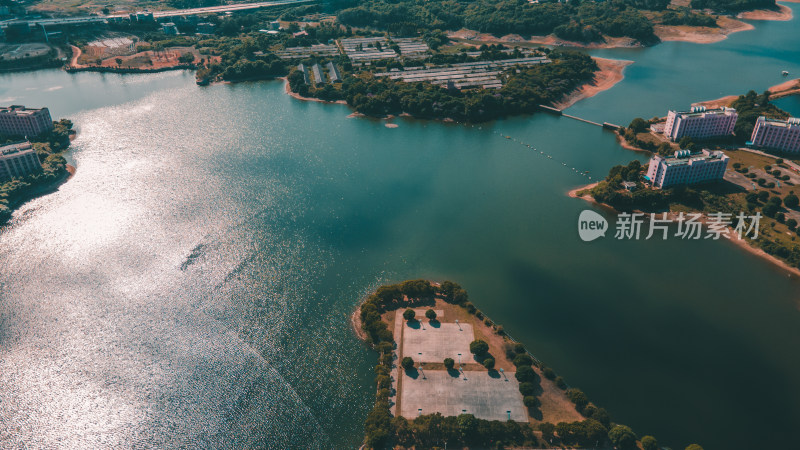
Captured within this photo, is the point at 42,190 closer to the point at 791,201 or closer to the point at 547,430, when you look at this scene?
the point at 547,430

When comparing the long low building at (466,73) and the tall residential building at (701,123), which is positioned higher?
the long low building at (466,73)

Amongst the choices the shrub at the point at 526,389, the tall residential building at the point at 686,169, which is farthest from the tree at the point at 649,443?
the tall residential building at the point at 686,169

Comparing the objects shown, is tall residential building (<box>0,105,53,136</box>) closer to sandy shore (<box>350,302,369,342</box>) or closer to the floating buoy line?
sandy shore (<box>350,302,369,342</box>)

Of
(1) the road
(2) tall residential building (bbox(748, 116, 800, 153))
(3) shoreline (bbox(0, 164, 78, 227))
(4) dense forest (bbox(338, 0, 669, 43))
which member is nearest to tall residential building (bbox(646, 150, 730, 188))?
(2) tall residential building (bbox(748, 116, 800, 153))

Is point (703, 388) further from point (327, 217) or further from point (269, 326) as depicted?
point (327, 217)

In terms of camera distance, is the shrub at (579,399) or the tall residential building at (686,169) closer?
the shrub at (579,399)

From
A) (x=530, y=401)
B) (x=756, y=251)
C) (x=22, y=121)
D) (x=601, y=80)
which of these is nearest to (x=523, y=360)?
(x=530, y=401)

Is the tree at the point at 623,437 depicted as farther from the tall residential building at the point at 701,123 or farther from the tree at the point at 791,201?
the tall residential building at the point at 701,123

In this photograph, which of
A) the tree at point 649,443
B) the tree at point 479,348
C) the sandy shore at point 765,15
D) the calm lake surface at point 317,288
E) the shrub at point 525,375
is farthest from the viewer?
the sandy shore at point 765,15
